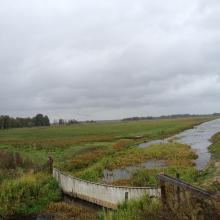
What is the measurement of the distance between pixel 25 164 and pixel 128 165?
30.7 ft

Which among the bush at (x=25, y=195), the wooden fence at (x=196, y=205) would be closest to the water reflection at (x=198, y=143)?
the bush at (x=25, y=195)

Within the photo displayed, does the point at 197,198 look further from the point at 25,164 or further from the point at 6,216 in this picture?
the point at 25,164

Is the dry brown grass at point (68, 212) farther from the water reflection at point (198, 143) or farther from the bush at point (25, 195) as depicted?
the water reflection at point (198, 143)

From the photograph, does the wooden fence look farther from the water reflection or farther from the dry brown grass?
the water reflection

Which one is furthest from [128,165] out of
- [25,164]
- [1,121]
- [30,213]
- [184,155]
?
[1,121]

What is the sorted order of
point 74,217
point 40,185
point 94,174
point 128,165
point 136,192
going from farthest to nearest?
point 128,165 < point 94,174 < point 40,185 < point 74,217 < point 136,192

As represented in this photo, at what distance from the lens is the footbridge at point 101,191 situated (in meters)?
15.5

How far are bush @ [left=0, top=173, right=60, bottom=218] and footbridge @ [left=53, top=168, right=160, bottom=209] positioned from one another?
0.91 metres

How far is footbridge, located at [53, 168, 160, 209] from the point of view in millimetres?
15523

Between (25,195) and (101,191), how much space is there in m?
4.34

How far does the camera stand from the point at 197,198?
29.0 ft

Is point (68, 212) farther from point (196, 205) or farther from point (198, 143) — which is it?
point (198, 143)

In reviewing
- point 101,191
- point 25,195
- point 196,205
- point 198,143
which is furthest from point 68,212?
point 198,143

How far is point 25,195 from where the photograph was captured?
64.2 ft
